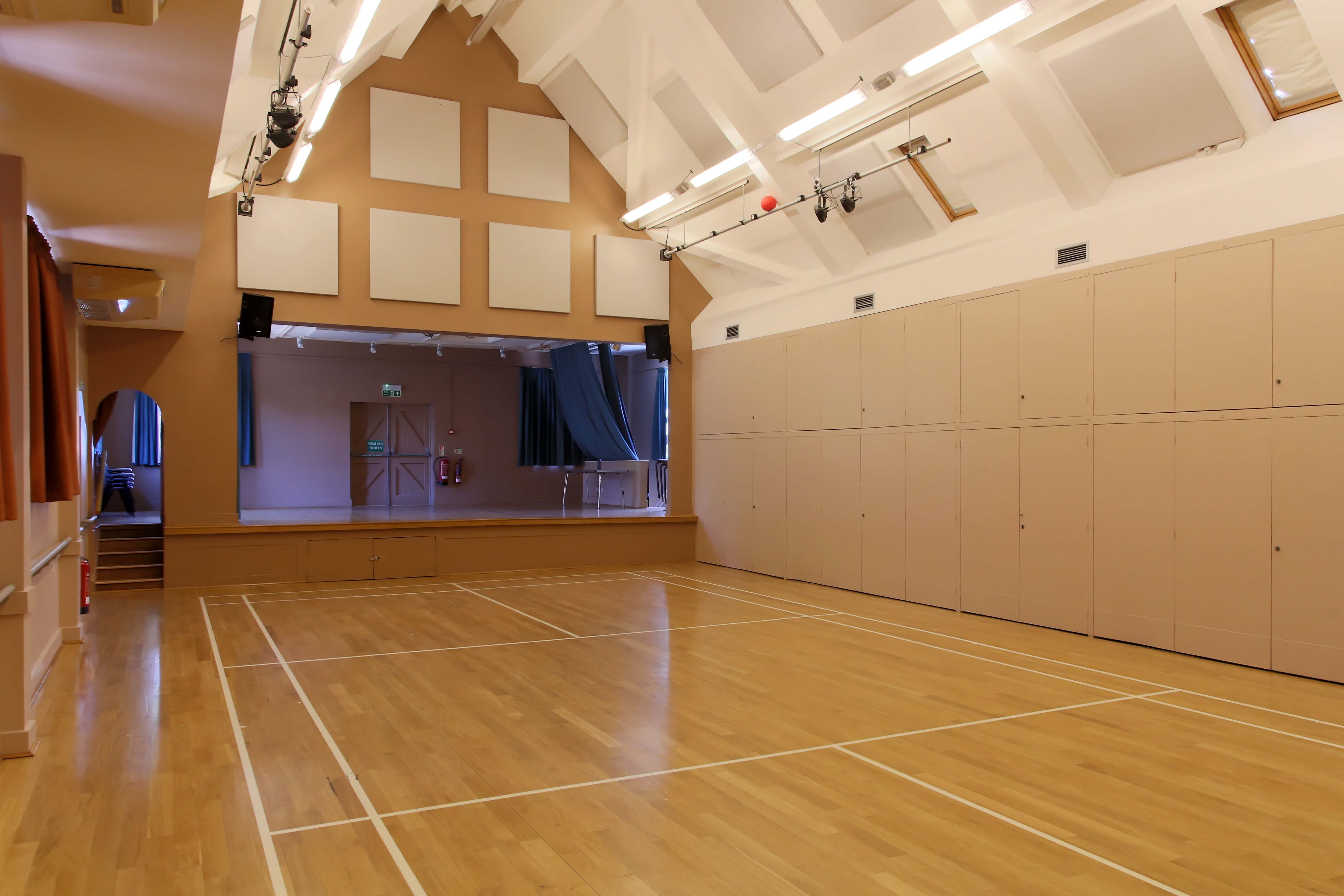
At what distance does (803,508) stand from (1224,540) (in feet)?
15.1

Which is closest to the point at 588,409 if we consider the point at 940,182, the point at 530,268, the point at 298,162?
the point at 530,268

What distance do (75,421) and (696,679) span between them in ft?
15.4

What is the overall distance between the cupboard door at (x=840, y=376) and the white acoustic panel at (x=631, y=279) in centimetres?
281

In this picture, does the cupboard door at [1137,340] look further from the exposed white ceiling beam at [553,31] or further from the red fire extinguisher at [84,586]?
the red fire extinguisher at [84,586]

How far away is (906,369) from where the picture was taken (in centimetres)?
877

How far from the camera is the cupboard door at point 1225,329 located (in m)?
5.97

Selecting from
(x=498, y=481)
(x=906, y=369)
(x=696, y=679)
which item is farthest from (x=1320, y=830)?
(x=498, y=481)

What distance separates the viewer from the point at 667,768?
13.2ft

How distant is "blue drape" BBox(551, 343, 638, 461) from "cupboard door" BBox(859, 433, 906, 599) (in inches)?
199

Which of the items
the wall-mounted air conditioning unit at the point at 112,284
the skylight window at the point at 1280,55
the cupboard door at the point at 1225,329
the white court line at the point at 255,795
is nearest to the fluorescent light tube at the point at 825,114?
the skylight window at the point at 1280,55

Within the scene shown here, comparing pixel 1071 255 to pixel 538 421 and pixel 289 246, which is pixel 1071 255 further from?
pixel 538 421

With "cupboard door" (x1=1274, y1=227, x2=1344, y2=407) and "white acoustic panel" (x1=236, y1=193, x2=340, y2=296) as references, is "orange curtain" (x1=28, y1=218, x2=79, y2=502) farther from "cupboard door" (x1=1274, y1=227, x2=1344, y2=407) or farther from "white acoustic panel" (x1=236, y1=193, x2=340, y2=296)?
"cupboard door" (x1=1274, y1=227, x2=1344, y2=407)

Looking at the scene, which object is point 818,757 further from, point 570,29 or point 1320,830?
point 570,29

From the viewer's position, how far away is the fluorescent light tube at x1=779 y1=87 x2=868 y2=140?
721 cm
